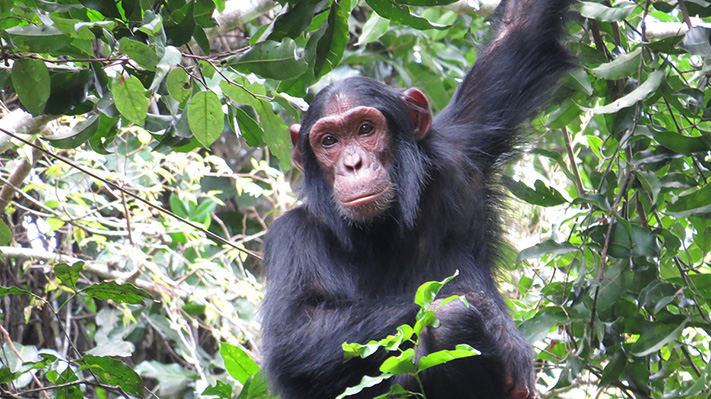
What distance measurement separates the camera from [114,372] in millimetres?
2697

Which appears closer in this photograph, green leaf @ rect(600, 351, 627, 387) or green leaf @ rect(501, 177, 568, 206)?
green leaf @ rect(600, 351, 627, 387)

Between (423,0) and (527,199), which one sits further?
(527,199)

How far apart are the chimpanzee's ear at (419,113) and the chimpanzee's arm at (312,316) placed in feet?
2.16

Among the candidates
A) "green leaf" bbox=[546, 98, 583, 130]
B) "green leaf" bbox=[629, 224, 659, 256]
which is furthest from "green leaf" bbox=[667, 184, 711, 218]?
"green leaf" bbox=[546, 98, 583, 130]

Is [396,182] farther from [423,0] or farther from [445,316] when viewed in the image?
[423,0]

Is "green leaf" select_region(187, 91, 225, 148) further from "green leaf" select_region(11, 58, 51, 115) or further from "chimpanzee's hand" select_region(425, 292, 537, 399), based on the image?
"chimpanzee's hand" select_region(425, 292, 537, 399)

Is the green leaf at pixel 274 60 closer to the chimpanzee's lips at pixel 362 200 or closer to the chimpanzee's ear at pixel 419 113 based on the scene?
the chimpanzee's lips at pixel 362 200

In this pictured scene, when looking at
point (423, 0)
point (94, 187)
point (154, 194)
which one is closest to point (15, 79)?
point (423, 0)

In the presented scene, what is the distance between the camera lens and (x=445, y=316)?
9.20 feet

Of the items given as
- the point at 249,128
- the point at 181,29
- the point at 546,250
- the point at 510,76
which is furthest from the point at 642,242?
the point at 181,29

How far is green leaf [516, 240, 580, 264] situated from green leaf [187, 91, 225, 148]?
1.26 metres

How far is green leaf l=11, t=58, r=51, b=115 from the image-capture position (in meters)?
2.29

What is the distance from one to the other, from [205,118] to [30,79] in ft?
1.75

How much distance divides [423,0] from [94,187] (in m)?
4.64
